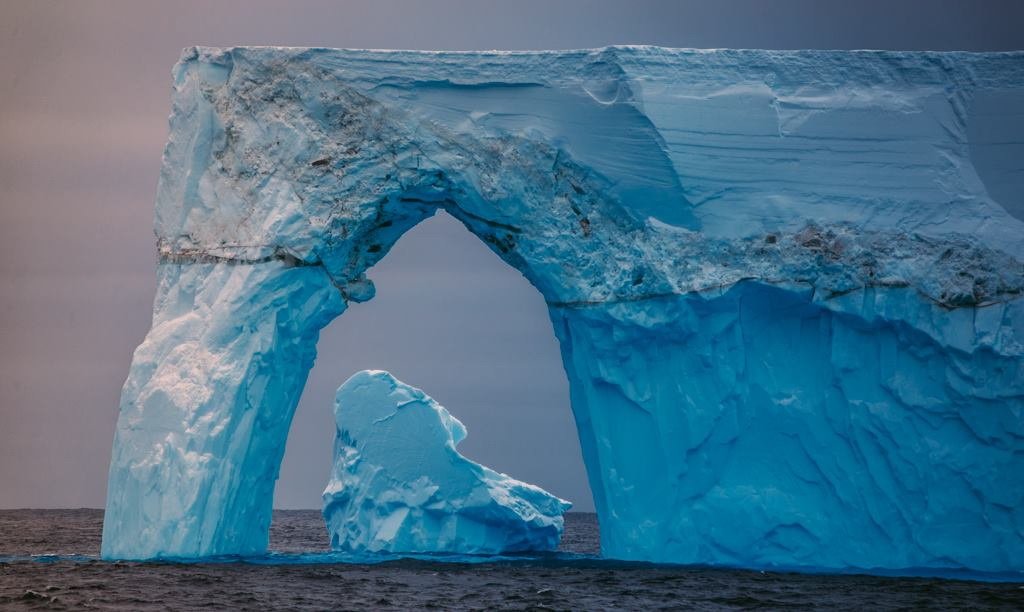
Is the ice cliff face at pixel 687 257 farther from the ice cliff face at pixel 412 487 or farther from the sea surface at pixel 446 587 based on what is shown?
the ice cliff face at pixel 412 487

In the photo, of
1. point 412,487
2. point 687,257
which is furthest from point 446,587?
point 687,257

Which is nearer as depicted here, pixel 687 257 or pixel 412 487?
pixel 687 257

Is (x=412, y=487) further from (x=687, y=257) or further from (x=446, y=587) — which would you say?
(x=687, y=257)

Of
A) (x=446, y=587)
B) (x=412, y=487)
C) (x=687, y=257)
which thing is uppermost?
(x=687, y=257)

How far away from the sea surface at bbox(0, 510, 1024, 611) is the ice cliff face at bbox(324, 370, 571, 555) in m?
1.01

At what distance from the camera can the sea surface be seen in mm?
13555

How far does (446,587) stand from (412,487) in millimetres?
4053

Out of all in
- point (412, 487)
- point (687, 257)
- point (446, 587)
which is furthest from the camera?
point (412, 487)

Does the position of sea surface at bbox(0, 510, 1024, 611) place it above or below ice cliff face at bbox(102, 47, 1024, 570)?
below

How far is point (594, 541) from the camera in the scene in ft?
95.1

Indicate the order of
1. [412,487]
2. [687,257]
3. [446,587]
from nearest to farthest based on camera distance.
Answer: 1. [446,587]
2. [687,257]
3. [412,487]

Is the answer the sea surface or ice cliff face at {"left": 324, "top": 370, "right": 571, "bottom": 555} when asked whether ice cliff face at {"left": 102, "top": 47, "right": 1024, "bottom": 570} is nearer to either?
the sea surface

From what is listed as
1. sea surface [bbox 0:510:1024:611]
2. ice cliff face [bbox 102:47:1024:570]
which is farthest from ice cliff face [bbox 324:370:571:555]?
ice cliff face [bbox 102:47:1024:570]

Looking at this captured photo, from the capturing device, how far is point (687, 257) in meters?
16.7
